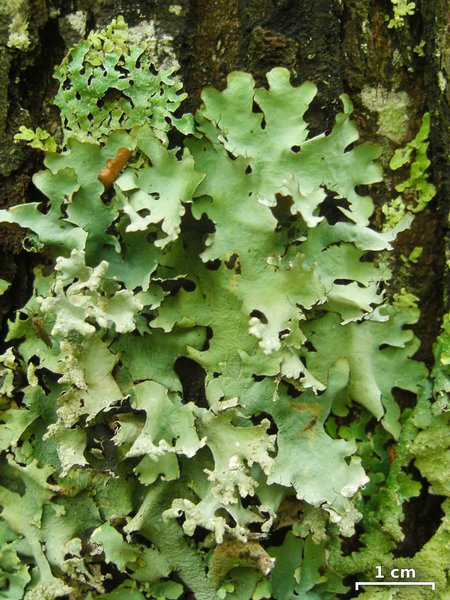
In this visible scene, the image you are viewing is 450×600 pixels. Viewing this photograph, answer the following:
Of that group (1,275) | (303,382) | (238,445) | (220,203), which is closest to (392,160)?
(220,203)

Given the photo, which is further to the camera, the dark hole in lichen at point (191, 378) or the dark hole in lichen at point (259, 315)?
the dark hole in lichen at point (191, 378)

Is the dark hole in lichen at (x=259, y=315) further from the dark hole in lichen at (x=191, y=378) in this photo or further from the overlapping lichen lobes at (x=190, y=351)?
the dark hole in lichen at (x=191, y=378)

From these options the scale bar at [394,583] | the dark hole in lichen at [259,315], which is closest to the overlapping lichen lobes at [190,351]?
the dark hole in lichen at [259,315]

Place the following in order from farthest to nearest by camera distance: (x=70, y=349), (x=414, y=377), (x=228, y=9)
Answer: (x=414, y=377), (x=228, y=9), (x=70, y=349)

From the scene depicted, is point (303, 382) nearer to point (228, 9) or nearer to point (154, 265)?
point (154, 265)

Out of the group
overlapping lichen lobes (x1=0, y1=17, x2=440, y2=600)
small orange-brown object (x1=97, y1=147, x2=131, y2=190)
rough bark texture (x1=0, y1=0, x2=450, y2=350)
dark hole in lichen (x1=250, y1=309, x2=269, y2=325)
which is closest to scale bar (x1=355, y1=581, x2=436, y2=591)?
overlapping lichen lobes (x1=0, y1=17, x2=440, y2=600)

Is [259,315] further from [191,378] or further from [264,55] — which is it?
[264,55]
